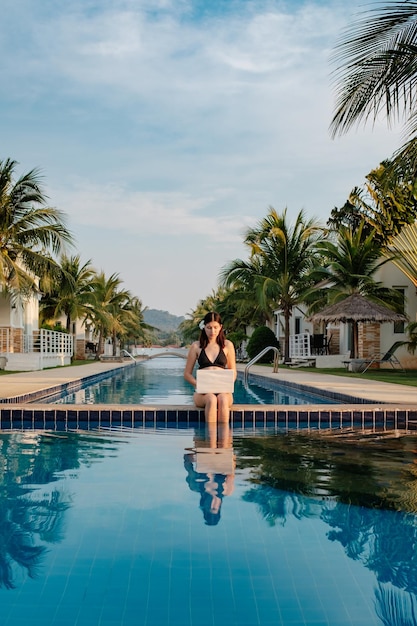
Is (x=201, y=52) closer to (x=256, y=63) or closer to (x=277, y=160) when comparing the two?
(x=256, y=63)

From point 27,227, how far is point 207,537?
1934 cm

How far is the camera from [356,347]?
22656 millimetres

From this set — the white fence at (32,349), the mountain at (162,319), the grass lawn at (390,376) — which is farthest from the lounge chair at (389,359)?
the mountain at (162,319)

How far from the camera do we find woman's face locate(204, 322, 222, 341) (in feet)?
24.7

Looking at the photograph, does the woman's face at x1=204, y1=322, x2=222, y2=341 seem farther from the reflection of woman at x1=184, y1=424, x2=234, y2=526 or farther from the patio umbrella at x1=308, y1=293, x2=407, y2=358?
the patio umbrella at x1=308, y1=293, x2=407, y2=358

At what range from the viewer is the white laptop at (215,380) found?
738 cm

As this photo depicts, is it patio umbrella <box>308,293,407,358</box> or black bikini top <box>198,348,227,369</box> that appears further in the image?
patio umbrella <box>308,293,407,358</box>

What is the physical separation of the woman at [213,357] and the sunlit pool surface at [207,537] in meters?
0.98

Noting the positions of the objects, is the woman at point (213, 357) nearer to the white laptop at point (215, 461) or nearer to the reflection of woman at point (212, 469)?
the reflection of woman at point (212, 469)

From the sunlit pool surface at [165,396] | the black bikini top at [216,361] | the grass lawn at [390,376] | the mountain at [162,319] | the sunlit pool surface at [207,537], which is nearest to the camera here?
Answer: the sunlit pool surface at [207,537]

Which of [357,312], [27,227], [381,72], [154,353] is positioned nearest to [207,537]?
[381,72]

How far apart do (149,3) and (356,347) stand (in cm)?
1343

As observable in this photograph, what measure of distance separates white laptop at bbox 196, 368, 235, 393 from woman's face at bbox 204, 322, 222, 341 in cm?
43

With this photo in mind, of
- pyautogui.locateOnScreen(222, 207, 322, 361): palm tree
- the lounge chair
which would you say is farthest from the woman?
pyautogui.locateOnScreen(222, 207, 322, 361): palm tree
